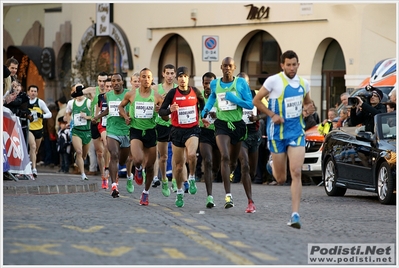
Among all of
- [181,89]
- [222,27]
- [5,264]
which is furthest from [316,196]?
[222,27]

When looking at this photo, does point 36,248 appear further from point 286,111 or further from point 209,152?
point 209,152

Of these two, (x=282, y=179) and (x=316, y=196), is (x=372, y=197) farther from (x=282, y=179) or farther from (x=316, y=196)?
(x=282, y=179)

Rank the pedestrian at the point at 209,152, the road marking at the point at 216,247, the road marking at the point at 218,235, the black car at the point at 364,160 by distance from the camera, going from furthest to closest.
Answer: the black car at the point at 364,160, the pedestrian at the point at 209,152, the road marking at the point at 218,235, the road marking at the point at 216,247

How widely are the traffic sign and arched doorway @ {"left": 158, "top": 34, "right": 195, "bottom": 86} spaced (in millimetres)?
10846

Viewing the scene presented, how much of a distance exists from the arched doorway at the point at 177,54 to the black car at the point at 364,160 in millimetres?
19041

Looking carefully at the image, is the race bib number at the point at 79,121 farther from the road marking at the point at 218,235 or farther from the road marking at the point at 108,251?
the road marking at the point at 108,251

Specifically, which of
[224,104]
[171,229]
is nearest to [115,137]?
[224,104]

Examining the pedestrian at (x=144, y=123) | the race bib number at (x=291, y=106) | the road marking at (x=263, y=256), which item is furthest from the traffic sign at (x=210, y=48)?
the road marking at (x=263, y=256)

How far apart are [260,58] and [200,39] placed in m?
2.50

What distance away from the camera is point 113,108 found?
18188 mm

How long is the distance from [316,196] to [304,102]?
6.80 m

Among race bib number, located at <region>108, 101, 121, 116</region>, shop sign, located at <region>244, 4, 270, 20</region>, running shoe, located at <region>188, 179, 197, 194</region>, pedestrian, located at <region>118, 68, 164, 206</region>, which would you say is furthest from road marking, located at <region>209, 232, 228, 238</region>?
shop sign, located at <region>244, 4, 270, 20</region>

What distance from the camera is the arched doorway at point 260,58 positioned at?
116 feet

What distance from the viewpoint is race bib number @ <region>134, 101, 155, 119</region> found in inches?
642
